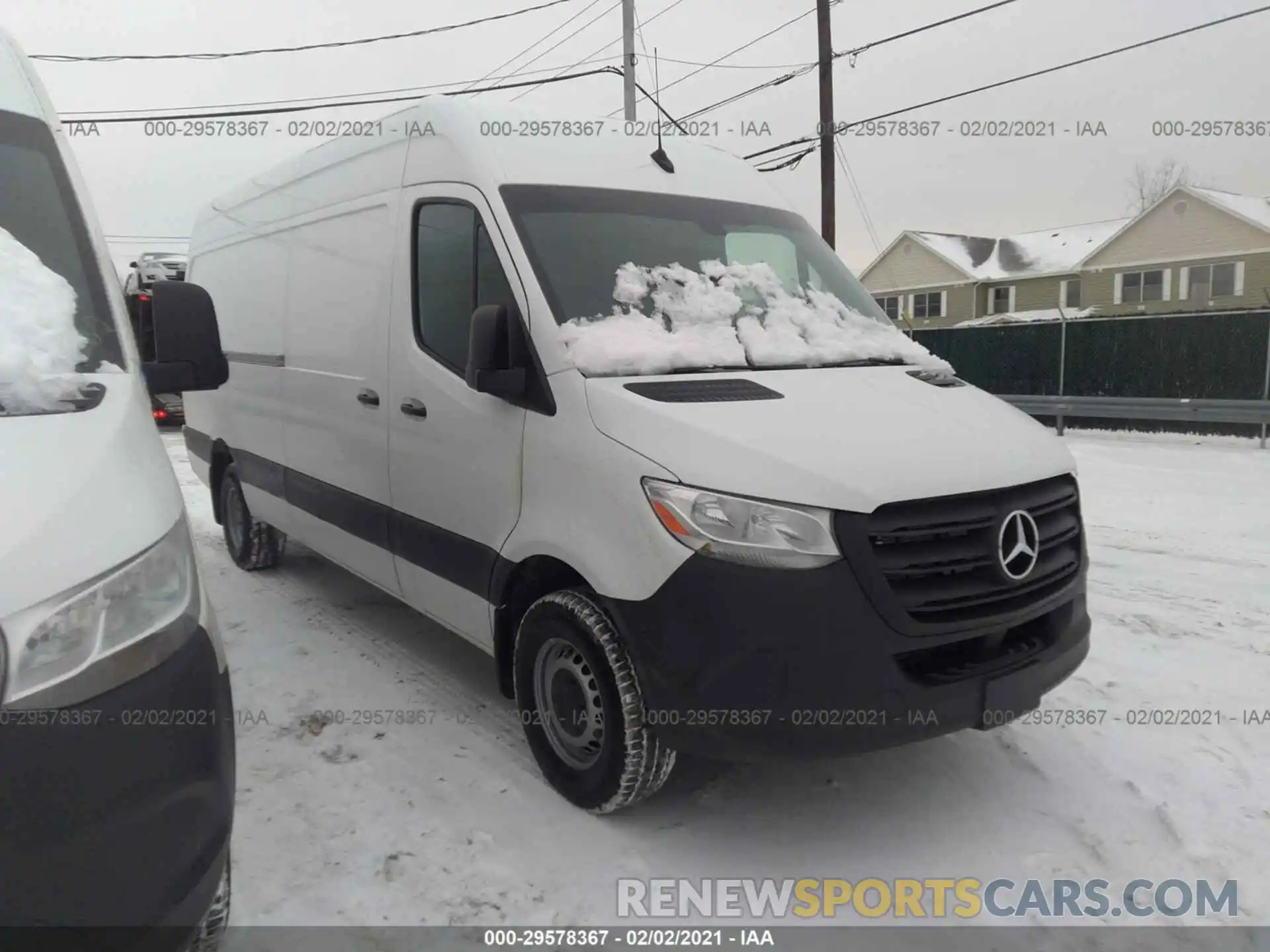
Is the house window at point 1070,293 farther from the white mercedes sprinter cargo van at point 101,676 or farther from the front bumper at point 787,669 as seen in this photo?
the white mercedes sprinter cargo van at point 101,676

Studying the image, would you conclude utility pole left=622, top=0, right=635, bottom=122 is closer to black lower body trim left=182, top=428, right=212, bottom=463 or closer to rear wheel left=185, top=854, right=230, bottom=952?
black lower body trim left=182, top=428, right=212, bottom=463

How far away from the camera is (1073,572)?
10.6 feet


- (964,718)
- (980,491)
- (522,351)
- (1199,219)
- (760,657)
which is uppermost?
(1199,219)

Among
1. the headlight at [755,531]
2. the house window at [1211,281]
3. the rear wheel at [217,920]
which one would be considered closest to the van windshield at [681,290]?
the headlight at [755,531]

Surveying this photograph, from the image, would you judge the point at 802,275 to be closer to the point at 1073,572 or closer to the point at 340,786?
the point at 1073,572

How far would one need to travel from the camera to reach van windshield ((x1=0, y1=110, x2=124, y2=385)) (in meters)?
2.28

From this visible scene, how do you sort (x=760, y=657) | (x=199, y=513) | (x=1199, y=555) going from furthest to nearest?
(x=199, y=513)
(x=1199, y=555)
(x=760, y=657)

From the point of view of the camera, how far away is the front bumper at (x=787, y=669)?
262 centimetres

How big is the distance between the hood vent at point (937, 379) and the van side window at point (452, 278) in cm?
164

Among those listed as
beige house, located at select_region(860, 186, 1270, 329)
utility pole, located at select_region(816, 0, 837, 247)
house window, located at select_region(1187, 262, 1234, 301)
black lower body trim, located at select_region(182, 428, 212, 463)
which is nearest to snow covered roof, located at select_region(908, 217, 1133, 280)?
beige house, located at select_region(860, 186, 1270, 329)

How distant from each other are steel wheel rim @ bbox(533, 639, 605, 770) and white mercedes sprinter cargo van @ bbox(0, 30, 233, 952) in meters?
1.30

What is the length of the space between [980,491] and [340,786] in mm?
2547

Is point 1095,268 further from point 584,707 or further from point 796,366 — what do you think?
point 584,707

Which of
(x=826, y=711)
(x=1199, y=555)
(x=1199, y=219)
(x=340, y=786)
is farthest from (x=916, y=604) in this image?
(x=1199, y=219)
